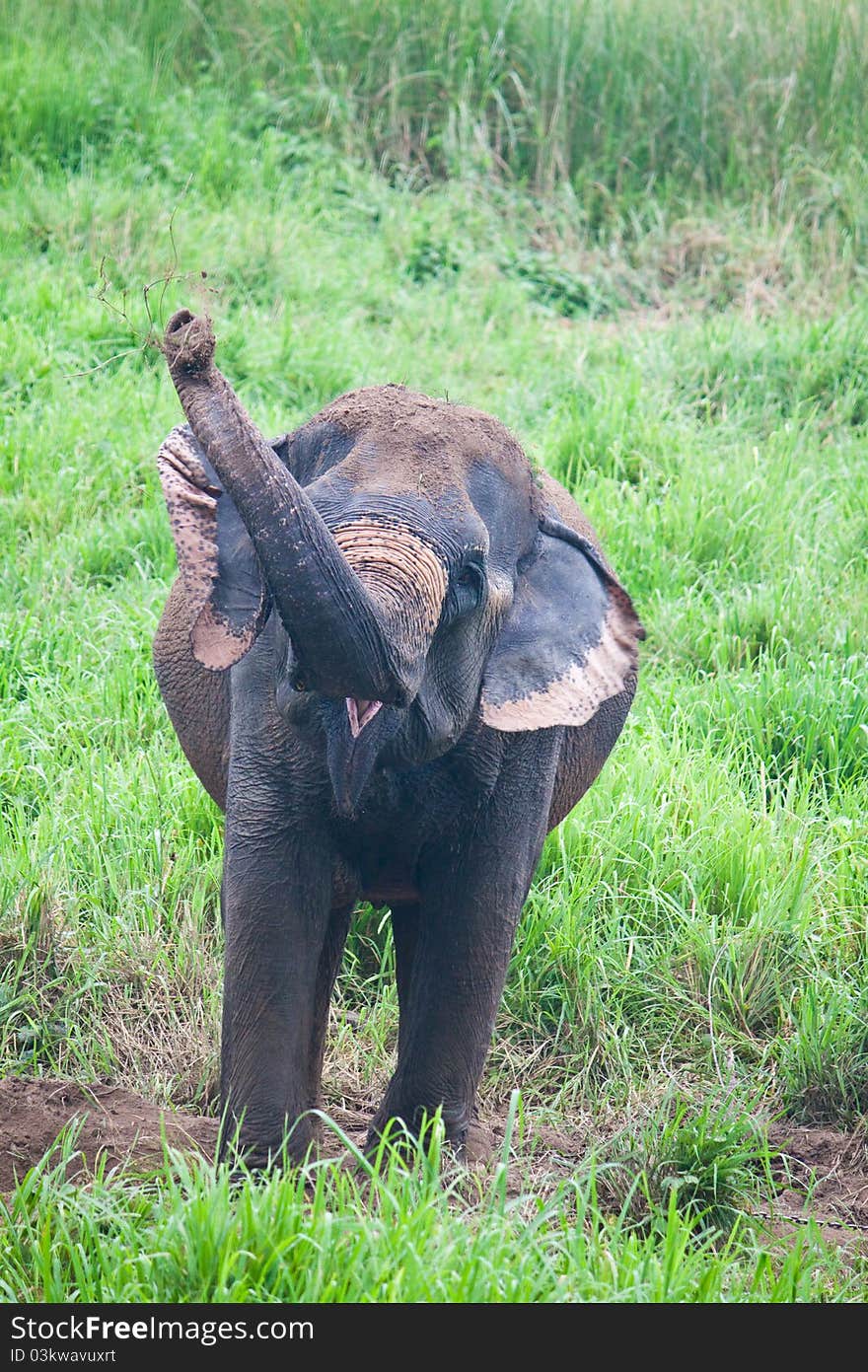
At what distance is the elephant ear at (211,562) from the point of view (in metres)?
3.60

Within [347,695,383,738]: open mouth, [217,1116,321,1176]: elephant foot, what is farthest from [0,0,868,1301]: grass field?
[347,695,383,738]: open mouth

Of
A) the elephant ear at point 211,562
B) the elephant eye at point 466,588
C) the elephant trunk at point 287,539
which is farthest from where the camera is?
the elephant ear at point 211,562

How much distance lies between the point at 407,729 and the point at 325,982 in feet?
3.36

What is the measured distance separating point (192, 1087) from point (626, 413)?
13.4ft

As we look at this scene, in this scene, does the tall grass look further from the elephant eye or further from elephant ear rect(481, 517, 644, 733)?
the elephant eye

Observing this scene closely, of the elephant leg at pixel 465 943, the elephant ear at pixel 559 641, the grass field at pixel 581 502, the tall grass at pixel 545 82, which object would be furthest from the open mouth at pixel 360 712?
the tall grass at pixel 545 82

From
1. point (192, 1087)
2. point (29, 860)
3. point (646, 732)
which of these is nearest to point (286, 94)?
point (646, 732)

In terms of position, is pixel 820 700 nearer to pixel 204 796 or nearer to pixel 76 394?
pixel 204 796

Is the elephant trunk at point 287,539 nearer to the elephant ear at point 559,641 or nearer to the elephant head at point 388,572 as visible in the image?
the elephant head at point 388,572

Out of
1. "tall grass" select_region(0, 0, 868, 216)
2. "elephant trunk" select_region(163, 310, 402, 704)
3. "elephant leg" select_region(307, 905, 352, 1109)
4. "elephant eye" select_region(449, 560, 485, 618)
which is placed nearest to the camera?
"elephant trunk" select_region(163, 310, 402, 704)

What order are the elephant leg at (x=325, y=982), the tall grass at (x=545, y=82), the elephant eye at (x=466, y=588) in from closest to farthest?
the elephant eye at (x=466, y=588)
the elephant leg at (x=325, y=982)
the tall grass at (x=545, y=82)

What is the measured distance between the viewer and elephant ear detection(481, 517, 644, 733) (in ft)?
12.0

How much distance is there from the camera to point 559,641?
3785 millimetres

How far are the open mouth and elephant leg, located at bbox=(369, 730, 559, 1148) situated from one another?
572 millimetres
